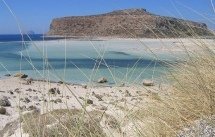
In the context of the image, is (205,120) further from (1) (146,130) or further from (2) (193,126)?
(1) (146,130)

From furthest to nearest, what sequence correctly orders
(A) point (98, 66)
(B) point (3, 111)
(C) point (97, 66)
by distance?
(C) point (97, 66) < (B) point (3, 111) < (A) point (98, 66)

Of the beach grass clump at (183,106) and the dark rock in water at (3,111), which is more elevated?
the beach grass clump at (183,106)

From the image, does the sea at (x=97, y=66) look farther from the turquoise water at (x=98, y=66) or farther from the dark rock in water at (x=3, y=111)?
the dark rock in water at (x=3, y=111)

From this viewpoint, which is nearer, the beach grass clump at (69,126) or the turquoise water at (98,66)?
the beach grass clump at (69,126)

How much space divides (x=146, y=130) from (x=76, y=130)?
1.40 ft

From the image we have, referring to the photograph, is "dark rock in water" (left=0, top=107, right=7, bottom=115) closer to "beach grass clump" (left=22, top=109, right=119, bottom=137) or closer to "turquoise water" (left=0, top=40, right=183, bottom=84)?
"turquoise water" (left=0, top=40, right=183, bottom=84)

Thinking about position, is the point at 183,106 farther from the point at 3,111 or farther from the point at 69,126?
the point at 3,111

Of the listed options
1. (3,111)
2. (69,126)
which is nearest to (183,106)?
(69,126)

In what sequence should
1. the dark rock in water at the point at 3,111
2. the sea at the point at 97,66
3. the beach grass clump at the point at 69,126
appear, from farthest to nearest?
the dark rock in water at the point at 3,111 < the sea at the point at 97,66 < the beach grass clump at the point at 69,126

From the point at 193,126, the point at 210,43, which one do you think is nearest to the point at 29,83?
the point at 210,43

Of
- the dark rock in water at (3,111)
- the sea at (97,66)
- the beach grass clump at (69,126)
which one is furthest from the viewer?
the dark rock in water at (3,111)

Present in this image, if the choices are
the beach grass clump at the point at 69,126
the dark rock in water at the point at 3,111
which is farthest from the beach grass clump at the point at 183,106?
the dark rock in water at the point at 3,111

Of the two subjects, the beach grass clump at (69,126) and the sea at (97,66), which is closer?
the beach grass clump at (69,126)

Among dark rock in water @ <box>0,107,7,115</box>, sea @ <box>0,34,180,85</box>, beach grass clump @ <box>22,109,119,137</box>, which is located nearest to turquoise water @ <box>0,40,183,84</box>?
sea @ <box>0,34,180,85</box>
